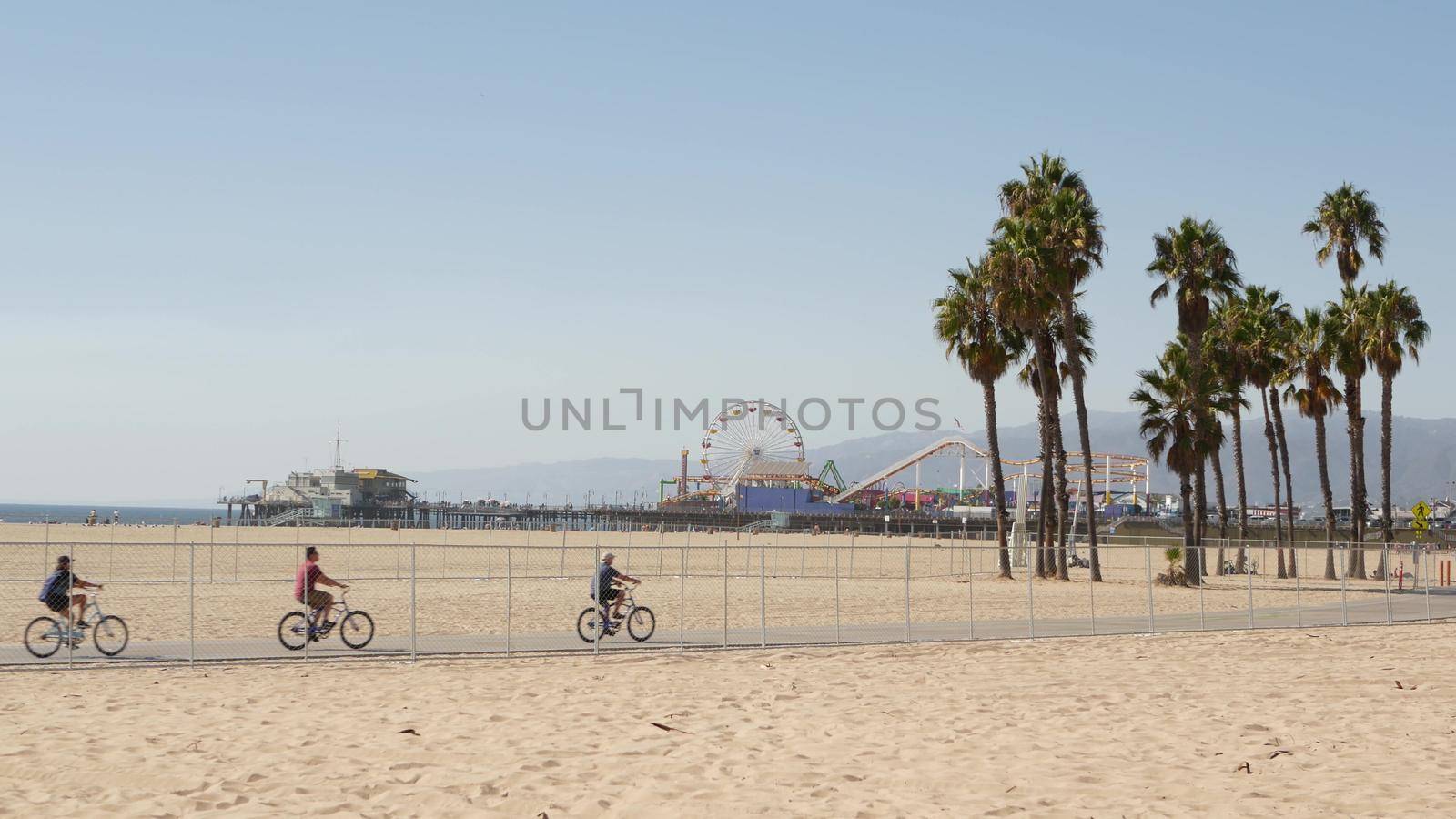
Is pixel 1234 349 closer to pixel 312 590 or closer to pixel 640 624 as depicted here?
pixel 640 624

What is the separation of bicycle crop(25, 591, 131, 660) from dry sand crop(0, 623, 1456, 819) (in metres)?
1.28

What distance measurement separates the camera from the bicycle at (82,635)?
695 inches

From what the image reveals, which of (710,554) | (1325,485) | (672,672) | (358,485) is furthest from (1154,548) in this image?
(358,485)

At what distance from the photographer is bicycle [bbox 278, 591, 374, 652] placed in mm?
18578

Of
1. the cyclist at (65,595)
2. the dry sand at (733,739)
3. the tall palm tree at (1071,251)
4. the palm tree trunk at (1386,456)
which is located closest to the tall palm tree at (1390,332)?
the palm tree trunk at (1386,456)

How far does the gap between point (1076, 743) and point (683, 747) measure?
3.87 meters

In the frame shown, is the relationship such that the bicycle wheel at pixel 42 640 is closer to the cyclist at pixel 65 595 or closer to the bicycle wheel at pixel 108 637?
the cyclist at pixel 65 595

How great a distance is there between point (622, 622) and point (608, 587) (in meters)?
1.26

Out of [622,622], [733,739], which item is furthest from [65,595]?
[733,739]

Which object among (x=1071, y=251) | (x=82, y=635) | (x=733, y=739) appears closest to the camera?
(x=733, y=739)

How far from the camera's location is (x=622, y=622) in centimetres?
2136

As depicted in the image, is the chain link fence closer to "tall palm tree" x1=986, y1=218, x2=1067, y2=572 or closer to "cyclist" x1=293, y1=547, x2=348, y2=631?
"cyclist" x1=293, y1=547, x2=348, y2=631

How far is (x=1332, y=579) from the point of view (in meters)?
47.4

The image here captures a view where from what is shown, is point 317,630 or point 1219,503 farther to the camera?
point 1219,503
